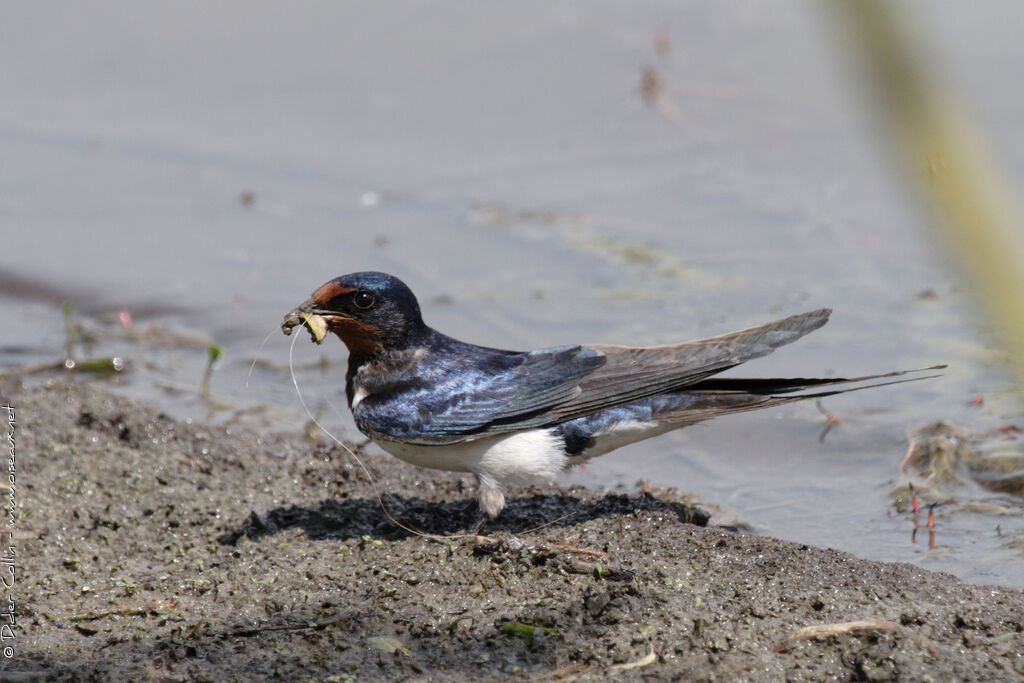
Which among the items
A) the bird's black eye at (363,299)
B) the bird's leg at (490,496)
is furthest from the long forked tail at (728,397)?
the bird's black eye at (363,299)

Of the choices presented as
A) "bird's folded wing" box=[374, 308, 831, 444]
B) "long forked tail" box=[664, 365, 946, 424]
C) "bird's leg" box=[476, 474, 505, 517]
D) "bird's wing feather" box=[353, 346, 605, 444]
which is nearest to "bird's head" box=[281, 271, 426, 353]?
"bird's wing feather" box=[353, 346, 605, 444]

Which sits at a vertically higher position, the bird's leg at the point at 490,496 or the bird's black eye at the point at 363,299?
the bird's black eye at the point at 363,299

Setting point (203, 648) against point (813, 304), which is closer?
point (203, 648)

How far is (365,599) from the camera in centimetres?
374

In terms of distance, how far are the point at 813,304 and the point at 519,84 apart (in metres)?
4.13

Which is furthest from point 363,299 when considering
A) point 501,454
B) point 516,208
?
point 516,208

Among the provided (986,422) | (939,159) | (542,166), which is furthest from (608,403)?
(542,166)

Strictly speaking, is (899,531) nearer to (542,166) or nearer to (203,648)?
(203,648)

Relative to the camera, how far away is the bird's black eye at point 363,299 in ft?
14.4

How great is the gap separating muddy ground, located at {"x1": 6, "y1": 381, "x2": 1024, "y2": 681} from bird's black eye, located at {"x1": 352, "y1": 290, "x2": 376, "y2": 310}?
2.53 ft

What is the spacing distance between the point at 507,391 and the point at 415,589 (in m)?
0.89

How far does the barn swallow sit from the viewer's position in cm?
422

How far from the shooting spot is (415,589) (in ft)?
12.3

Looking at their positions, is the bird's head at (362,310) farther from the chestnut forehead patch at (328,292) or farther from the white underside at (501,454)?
the white underside at (501,454)
